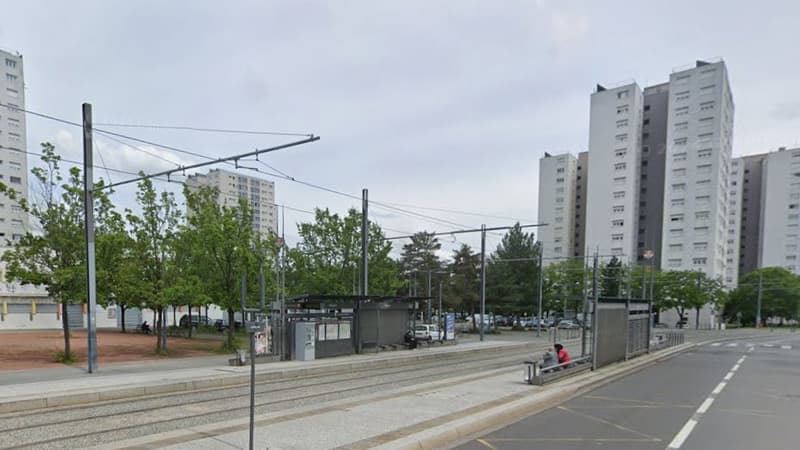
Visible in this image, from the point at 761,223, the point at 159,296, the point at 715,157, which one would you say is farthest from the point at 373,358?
the point at 761,223

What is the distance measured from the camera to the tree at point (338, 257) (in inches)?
1257

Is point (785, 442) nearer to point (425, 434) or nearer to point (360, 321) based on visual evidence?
point (425, 434)


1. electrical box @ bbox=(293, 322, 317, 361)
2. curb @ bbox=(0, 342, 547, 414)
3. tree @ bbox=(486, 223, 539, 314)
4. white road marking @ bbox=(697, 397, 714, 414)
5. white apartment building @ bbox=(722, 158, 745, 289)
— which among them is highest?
white apartment building @ bbox=(722, 158, 745, 289)

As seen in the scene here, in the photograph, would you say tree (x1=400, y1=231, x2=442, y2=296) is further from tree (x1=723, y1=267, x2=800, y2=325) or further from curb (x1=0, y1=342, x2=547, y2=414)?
tree (x1=723, y1=267, x2=800, y2=325)

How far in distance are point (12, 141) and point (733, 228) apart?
140220 millimetres

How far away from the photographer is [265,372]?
15.4m

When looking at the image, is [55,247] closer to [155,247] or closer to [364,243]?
[155,247]

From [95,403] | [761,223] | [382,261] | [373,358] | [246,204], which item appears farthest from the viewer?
[761,223]

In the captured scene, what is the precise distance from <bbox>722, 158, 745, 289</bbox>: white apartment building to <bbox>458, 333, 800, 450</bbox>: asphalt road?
305 ft

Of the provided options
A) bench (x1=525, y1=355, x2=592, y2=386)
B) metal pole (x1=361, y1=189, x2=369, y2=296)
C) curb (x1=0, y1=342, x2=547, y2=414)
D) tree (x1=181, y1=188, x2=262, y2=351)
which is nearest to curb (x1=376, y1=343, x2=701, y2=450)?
bench (x1=525, y1=355, x2=592, y2=386)

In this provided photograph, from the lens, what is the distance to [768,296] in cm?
8044

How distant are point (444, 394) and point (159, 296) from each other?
597 inches

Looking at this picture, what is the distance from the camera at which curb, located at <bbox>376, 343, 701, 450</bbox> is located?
7438 mm

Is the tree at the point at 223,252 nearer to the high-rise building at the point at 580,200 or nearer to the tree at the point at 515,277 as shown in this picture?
the tree at the point at 515,277
